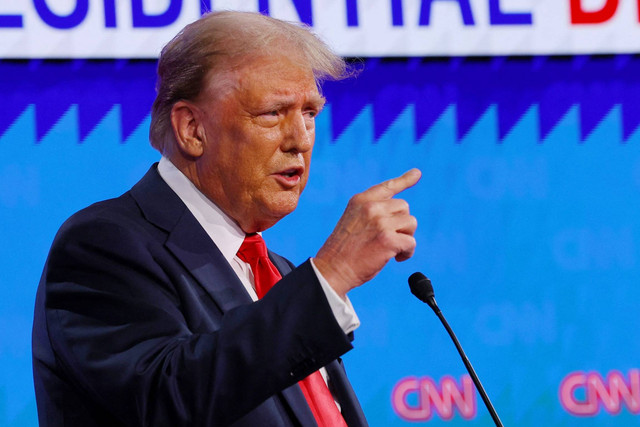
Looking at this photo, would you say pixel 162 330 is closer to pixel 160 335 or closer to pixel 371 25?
pixel 160 335

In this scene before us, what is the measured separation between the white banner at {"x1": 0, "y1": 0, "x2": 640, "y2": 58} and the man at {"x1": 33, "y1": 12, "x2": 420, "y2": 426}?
39.8 inches

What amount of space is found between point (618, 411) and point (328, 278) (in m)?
1.80

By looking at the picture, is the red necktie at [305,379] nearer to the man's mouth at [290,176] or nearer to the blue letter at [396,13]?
the man's mouth at [290,176]

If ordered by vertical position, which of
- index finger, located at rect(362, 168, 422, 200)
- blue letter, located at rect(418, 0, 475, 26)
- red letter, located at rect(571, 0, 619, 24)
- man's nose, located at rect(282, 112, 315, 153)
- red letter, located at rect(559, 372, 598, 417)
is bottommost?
red letter, located at rect(559, 372, 598, 417)

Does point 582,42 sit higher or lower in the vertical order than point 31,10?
lower

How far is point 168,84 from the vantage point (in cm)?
159

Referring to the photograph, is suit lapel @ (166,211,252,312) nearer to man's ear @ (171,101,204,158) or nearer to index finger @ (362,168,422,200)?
man's ear @ (171,101,204,158)

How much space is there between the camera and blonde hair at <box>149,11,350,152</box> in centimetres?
151

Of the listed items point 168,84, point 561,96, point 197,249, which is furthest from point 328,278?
point 561,96

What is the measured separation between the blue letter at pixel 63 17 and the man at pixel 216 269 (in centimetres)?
109

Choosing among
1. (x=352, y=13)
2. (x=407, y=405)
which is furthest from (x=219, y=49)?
(x=407, y=405)

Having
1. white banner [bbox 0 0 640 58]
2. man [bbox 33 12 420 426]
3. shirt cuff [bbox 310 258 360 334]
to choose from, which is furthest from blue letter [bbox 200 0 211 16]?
shirt cuff [bbox 310 258 360 334]

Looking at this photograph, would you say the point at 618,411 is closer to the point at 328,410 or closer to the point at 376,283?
the point at 376,283

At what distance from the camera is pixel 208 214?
1.52 m
